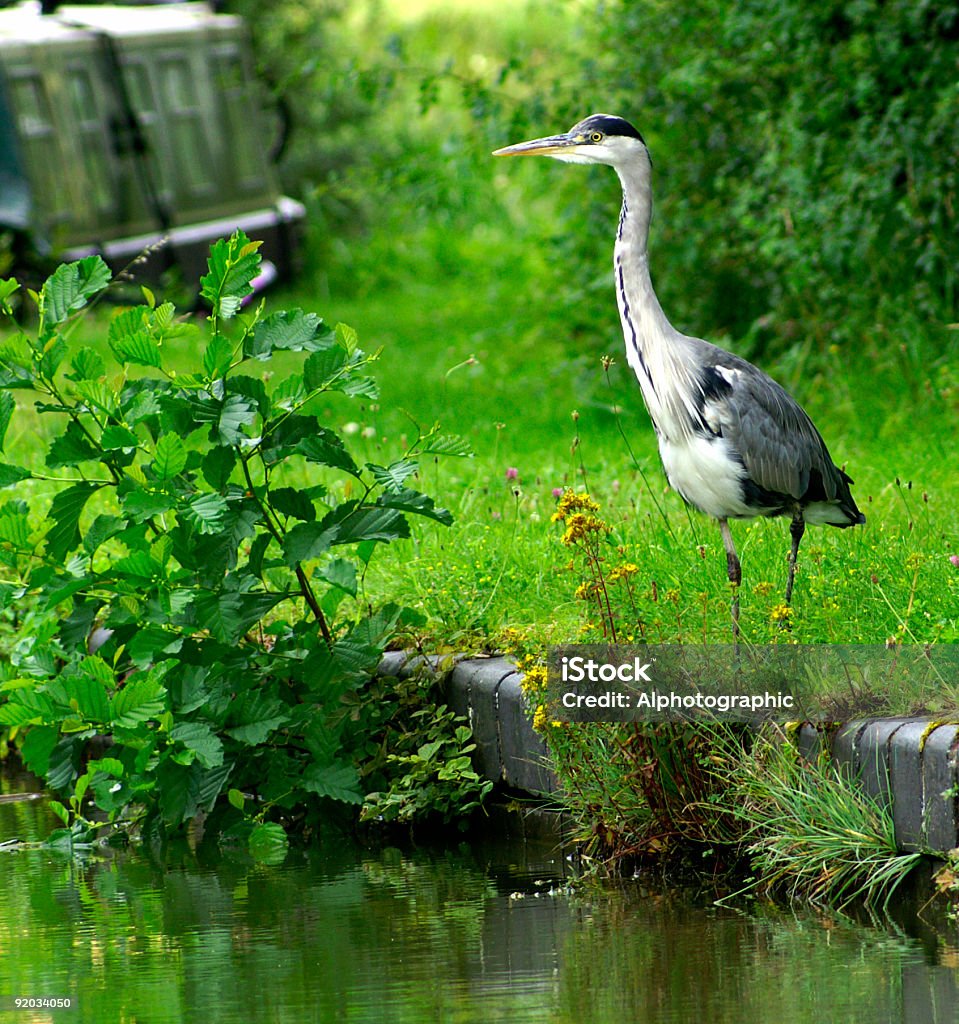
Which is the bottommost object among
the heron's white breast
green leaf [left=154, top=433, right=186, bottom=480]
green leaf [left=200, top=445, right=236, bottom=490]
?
the heron's white breast

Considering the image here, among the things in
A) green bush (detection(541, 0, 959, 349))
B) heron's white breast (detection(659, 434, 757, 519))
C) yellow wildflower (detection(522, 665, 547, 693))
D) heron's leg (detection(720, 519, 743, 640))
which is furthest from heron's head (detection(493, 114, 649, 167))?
green bush (detection(541, 0, 959, 349))

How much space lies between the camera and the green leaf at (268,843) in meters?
5.38

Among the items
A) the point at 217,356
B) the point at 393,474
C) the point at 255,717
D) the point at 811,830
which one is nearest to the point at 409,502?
the point at 393,474

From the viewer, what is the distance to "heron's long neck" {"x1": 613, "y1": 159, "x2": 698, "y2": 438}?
541cm

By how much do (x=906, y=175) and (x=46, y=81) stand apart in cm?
883

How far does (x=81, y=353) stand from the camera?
5.20m

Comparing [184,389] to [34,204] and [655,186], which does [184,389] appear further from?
[34,204]

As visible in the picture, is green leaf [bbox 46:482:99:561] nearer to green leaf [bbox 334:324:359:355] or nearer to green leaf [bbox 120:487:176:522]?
green leaf [bbox 120:487:176:522]

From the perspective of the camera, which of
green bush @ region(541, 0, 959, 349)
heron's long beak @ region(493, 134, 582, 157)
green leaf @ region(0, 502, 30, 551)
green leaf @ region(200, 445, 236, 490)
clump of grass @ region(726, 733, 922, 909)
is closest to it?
clump of grass @ region(726, 733, 922, 909)

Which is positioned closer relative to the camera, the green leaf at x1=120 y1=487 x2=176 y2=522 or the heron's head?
the green leaf at x1=120 y1=487 x2=176 y2=522

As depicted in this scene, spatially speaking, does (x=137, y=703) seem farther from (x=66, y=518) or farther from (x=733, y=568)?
(x=733, y=568)

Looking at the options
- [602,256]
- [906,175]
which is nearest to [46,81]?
[602,256]

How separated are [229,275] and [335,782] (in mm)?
1571

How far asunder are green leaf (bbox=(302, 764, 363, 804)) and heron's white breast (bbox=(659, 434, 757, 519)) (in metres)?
1.35
